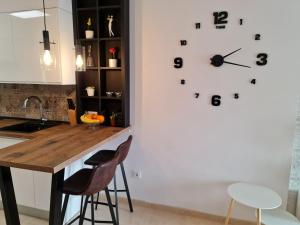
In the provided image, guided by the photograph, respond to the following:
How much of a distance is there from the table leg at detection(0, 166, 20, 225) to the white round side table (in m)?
1.81

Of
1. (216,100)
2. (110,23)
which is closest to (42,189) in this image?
(110,23)

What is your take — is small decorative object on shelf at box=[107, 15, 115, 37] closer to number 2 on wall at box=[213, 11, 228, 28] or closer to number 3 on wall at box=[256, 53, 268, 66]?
number 2 on wall at box=[213, 11, 228, 28]

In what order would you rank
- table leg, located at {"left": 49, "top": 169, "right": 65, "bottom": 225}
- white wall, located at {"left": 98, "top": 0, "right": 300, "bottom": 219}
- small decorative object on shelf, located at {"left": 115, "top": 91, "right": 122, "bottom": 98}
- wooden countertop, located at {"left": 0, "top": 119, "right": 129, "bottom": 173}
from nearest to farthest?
wooden countertop, located at {"left": 0, "top": 119, "right": 129, "bottom": 173}
table leg, located at {"left": 49, "top": 169, "right": 65, "bottom": 225}
white wall, located at {"left": 98, "top": 0, "right": 300, "bottom": 219}
small decorative object on shelf, located at {"left": 115, "top": 91, "right": 122, "bottom": 98}

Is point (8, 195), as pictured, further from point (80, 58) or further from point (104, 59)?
point (104, 59)

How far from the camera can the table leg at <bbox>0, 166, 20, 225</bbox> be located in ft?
5.77

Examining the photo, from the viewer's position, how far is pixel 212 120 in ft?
7.84

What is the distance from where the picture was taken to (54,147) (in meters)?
1.95

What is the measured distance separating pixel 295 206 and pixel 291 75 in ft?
4.28

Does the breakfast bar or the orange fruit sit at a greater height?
the orange fruit

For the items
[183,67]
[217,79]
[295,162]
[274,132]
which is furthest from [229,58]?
[295,162]

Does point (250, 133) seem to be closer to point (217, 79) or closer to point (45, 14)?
point (217, 79)

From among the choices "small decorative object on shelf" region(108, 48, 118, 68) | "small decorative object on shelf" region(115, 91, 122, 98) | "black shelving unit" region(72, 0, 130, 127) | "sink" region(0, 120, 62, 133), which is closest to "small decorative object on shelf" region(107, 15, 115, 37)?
"black shelving unit" region(72, 0, 130, 127)

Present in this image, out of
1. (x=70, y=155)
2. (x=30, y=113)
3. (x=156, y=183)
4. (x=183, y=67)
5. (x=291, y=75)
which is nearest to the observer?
(x=70, y=155)

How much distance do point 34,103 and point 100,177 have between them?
188cm
